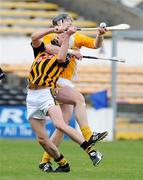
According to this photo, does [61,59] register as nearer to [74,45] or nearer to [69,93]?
[69,93]

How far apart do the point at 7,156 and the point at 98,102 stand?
7.08 metres

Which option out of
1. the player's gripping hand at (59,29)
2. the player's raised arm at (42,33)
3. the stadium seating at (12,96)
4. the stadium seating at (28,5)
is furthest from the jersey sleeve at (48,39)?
the stadium seating at (28,5)

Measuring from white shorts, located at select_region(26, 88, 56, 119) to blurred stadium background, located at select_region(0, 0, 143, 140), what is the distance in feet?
24.9

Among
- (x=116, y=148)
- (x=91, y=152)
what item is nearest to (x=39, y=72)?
(x=91, y=152)

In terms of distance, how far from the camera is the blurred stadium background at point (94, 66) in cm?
2031

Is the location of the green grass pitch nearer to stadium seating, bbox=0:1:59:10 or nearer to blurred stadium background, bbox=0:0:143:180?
blurred stadium background, bbox=0:0:143:180

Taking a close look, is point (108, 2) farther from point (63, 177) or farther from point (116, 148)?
point (63, 177)

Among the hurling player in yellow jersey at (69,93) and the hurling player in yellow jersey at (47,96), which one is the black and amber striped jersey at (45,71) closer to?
the hurling player in yellow jersey at (47,96)

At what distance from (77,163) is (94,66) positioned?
11.3m

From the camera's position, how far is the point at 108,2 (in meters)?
26.8

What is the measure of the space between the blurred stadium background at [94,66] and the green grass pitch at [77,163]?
2393 millimetres

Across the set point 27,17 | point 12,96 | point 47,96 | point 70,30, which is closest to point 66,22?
point 70,30

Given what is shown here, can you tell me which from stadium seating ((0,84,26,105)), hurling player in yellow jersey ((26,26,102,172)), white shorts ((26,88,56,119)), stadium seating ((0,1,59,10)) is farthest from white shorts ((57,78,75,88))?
stadium seating ((0,1,59,10))

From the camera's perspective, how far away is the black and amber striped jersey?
10.2 metres
